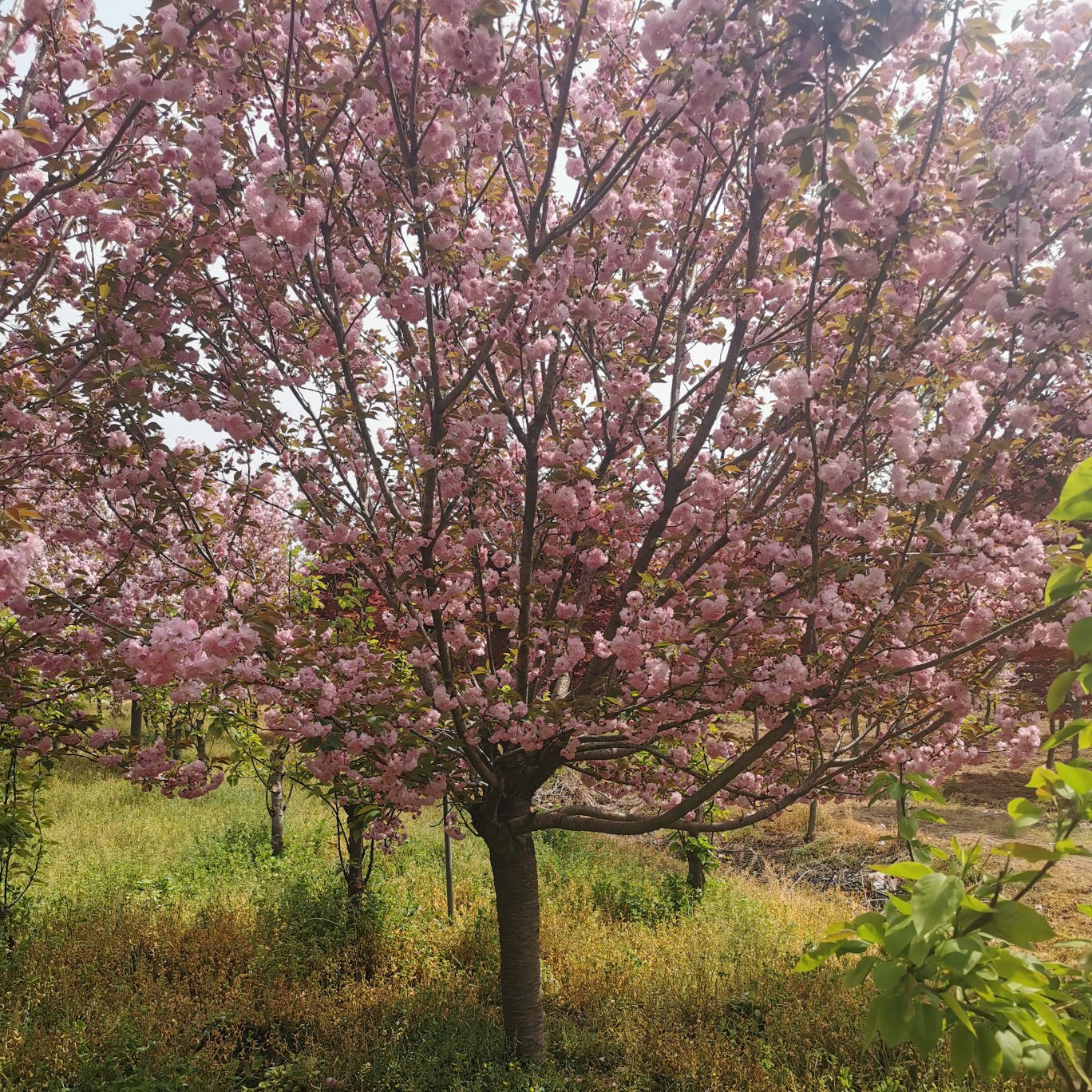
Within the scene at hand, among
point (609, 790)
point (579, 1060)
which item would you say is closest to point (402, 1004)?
point (579, 1060)

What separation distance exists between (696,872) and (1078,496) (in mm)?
7269

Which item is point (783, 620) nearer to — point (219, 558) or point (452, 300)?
point (452, 300)

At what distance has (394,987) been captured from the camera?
5051 millimetres

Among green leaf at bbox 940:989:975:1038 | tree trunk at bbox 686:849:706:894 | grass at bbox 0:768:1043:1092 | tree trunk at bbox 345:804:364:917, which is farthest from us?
tree trunk at bbox 686:849:706:894

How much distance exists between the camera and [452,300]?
3799 millimetres

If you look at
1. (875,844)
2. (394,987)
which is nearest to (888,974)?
(394,987)

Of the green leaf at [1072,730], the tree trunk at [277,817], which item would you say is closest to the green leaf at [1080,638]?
the green leaf at [1072,730]

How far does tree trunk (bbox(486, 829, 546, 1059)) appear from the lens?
13.9 ft

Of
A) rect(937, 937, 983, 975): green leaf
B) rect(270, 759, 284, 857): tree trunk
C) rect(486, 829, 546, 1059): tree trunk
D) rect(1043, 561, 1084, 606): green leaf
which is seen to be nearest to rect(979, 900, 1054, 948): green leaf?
rect(937, 937, 983, 975): green leaf

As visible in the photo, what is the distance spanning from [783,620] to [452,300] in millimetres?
2570

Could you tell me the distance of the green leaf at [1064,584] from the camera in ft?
4.00

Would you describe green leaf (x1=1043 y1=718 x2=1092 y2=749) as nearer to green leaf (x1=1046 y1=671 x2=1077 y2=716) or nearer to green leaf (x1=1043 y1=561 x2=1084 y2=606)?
green leaf (x1=1046 y1=671 x2=1077 y2=716)

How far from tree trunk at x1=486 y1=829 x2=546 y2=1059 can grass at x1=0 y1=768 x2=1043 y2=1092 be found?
0.50 feet

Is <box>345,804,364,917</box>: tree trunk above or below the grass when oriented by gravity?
above
